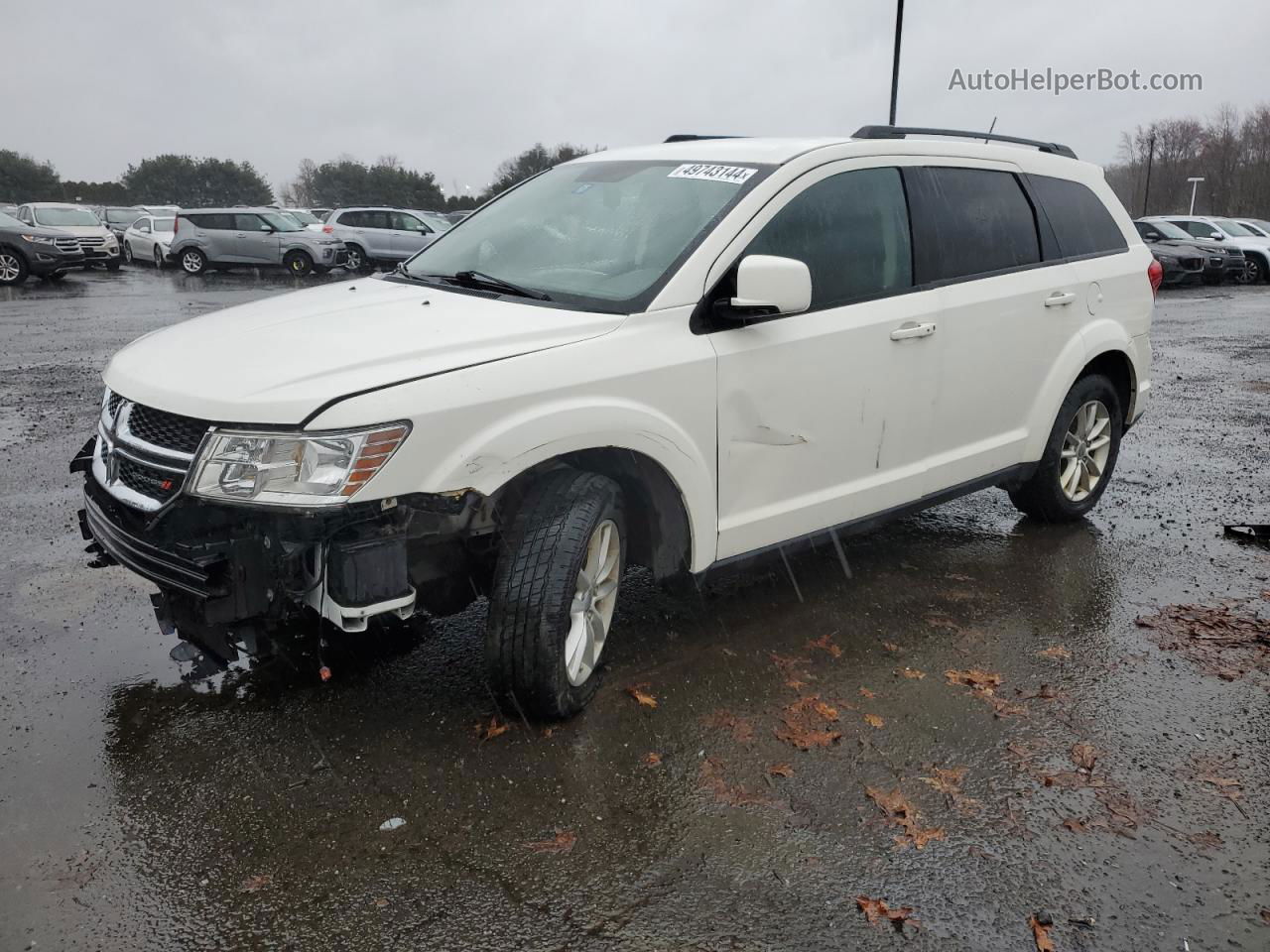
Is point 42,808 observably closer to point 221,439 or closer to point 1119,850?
point 221,439

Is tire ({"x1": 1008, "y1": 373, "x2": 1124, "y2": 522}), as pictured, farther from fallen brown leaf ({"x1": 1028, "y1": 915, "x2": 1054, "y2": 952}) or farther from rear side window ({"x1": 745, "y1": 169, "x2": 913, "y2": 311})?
fallen brown leaf ({"x1": 1028, "y1": 915, "x2": 1054, "y2": 952})

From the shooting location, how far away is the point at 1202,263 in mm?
24547

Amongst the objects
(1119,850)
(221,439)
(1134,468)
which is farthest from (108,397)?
(1134,468)

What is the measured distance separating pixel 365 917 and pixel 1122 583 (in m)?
3.77

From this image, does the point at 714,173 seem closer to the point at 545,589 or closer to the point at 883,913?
the point at 545,589

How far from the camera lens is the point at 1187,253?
24.6m

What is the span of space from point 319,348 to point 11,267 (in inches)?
850

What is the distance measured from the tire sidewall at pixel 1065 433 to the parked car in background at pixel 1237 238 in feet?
76.0

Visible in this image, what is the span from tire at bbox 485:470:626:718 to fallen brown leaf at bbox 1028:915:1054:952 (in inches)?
58.7

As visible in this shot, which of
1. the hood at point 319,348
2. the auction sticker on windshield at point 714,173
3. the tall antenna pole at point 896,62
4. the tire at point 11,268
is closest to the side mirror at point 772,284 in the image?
the hood at point 319,348

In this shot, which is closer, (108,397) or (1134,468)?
(108,397)

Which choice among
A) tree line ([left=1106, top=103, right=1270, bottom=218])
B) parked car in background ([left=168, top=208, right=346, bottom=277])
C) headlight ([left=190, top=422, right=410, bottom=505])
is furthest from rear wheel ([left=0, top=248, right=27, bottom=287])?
tree line ([left=1106, top=103, right=1270, bottom=218])

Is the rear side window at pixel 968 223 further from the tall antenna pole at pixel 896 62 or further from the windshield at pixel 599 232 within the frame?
the tall antenna pole at pixel 896 62

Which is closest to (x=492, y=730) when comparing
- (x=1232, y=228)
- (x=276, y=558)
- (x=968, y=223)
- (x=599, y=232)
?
(x=276, y=558)
